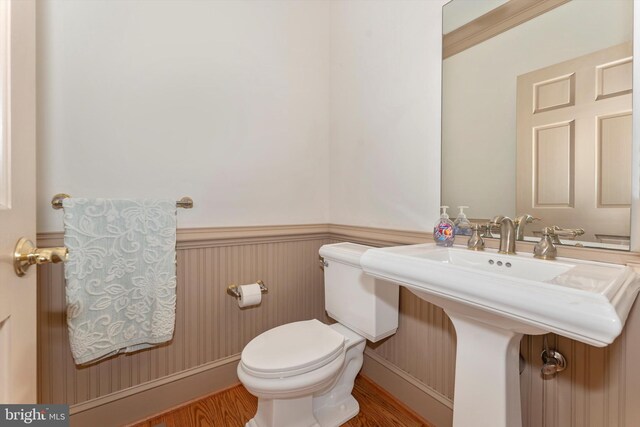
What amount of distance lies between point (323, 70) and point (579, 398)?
2.05 meters

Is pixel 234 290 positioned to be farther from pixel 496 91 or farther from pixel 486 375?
pixel 496 91

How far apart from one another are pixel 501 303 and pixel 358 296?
Result: 2.71 ft

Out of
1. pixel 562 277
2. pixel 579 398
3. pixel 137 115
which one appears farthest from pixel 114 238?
pixel 579 398

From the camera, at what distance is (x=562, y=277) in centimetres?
70

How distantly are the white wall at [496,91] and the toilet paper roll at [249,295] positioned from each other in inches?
42.2

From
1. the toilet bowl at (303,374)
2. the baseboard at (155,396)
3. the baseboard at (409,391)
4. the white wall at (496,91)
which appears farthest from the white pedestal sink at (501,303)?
the baseboard at (155,396)

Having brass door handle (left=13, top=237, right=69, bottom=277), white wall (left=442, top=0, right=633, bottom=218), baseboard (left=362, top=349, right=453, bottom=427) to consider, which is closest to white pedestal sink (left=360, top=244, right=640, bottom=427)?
white wall (left=442, top=0, right=633, bottom=218)

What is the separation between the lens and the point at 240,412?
1.48 metres

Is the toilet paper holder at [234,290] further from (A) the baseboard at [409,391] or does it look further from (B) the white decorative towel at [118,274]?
(A) the baseboard at [409,391]

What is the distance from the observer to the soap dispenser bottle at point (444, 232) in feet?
3.99

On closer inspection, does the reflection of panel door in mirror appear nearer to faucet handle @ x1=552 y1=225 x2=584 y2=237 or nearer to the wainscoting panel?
faucet handle @ x1=552 y1=225 x2=584 y2=237

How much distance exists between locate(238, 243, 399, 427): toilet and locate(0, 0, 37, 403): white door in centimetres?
71

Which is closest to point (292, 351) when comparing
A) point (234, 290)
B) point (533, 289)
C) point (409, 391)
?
point (234, 290)

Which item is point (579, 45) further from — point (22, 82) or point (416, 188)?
point (22, 82)
